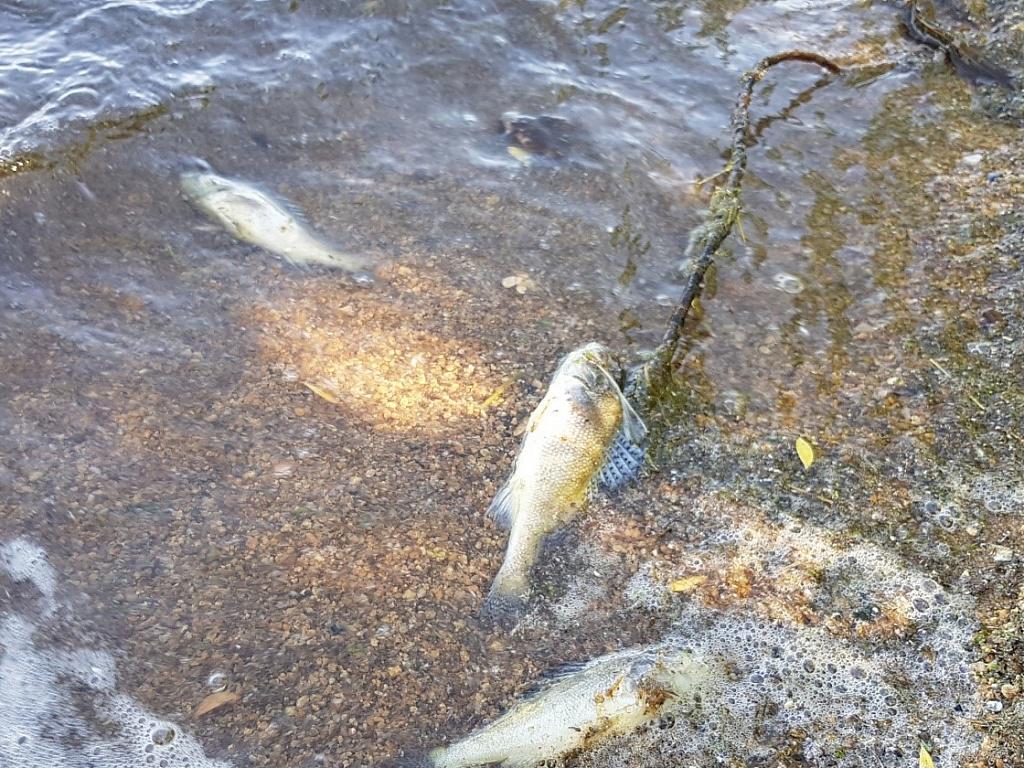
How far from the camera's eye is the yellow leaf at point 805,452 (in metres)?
3.88

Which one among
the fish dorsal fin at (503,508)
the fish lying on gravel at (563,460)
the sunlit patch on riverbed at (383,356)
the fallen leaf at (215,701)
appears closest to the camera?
the fallen leaf at (215,701)

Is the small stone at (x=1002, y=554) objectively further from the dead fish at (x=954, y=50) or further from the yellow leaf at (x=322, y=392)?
the dead fish at (x=954, y=50)

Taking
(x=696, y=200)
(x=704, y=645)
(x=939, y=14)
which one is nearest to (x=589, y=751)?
(x=704, y=645)

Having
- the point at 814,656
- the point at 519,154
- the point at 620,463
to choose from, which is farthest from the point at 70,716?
the point at 519,154

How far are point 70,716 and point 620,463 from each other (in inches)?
92.7

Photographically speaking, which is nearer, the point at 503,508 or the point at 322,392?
the point at 503,508

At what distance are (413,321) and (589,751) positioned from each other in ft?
7.73

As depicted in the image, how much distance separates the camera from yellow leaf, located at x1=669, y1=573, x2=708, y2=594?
11.4 ft

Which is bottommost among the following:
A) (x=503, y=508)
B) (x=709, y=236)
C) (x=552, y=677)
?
(x=552, y=677)

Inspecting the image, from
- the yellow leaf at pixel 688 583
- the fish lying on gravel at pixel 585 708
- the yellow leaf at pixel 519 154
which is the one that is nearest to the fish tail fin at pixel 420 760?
the fish lying on gravel at pixel 585 708

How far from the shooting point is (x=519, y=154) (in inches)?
220

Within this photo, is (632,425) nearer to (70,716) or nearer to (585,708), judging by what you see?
(585,708)

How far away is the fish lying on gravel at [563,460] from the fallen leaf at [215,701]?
986 millimetres

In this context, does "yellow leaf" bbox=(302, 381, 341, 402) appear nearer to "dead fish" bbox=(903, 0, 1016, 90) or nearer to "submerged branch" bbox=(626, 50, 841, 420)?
"submerged branch" bbox=(626, 50, 841, 420)
